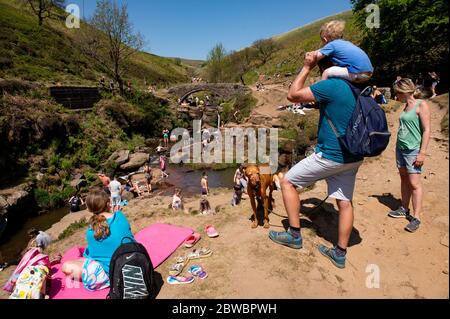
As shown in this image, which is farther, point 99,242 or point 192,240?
point 192,240

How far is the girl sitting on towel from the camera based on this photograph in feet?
12.3

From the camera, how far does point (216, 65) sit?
64.7 meters

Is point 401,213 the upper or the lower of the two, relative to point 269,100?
lower

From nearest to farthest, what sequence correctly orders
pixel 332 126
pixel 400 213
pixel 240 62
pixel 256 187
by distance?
pixel 332 126
pixel 400 213
pixel 256 187
pixel 240 62

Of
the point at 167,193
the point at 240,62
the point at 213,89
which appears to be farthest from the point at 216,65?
the point at 167,193

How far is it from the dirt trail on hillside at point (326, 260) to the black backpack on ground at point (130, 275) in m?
0.47

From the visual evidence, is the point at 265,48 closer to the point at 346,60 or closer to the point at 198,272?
the point at 346,60

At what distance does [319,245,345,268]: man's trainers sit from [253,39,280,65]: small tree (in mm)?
62533

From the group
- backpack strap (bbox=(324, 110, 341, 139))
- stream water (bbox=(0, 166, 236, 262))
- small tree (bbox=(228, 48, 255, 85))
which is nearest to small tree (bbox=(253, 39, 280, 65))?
small tree (bbox=(228, 48, 255, 85))

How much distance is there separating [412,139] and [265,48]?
64.5 m

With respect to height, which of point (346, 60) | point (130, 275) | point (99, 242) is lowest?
point (130, 275)

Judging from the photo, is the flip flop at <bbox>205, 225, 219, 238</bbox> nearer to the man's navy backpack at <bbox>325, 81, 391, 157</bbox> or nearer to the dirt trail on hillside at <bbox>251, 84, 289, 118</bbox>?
the man's navy backpack at <bbox>325, 81, 391, 157</bbox>

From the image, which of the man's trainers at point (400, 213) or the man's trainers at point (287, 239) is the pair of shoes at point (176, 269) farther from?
the man's trainers at point (400, 213)

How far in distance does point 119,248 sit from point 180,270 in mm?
1055
